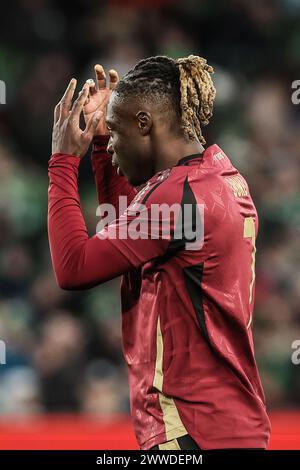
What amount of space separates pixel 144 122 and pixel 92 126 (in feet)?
0.52

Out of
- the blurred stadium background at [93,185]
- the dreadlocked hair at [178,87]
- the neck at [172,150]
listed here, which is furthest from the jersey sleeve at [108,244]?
the blurred stadium background at [93,185]

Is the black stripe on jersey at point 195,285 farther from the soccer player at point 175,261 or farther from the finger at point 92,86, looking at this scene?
the finger at point 92,86

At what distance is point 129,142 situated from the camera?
2.38 metres

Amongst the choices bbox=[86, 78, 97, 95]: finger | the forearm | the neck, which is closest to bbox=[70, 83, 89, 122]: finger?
bbox=[86, 78, 97, 95]: finger

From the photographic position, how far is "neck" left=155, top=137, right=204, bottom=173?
2.36 meters

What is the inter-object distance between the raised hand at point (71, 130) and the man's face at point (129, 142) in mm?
70

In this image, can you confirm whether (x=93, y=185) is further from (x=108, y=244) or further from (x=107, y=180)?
(x=108, y=244)

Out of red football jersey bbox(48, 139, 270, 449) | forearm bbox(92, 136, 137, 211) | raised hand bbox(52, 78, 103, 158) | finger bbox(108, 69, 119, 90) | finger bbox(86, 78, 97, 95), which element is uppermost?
finger bbox(108, 69, 119, 90)

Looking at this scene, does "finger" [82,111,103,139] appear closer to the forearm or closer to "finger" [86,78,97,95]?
"finger" [86,78,97,95]

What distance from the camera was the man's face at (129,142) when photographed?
2367 mm

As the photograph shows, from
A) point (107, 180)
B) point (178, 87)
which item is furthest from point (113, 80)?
point (178, 87)

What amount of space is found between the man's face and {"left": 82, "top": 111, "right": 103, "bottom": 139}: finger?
0.16 feet

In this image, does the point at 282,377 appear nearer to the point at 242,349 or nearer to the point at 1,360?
the point at 1,360

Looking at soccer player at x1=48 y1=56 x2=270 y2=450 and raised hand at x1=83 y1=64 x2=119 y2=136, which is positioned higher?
raised hand at x1=83 y1=64 x2=119 y2=136
